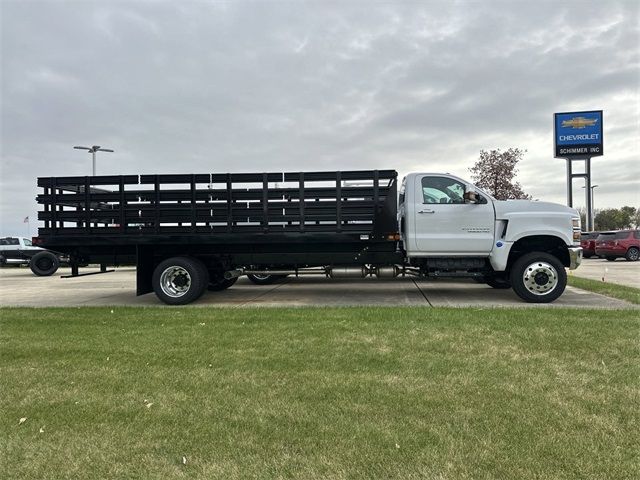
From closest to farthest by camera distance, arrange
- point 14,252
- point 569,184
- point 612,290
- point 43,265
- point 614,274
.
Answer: point 612,290, point 614,274, point 43,265, point 14,252, point 569,184

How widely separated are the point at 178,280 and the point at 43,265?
12.8 metres

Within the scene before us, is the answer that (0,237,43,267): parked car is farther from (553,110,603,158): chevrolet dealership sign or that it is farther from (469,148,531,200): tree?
(553,110,603,158): chevrolet dealership sign

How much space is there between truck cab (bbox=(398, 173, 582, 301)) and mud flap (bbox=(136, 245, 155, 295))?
16.6 feet

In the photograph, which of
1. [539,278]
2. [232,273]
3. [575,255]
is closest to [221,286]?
[232,273]

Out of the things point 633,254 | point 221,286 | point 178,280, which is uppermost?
point 178,280

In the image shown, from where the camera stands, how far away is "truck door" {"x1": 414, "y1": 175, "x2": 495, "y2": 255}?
29.5 ft

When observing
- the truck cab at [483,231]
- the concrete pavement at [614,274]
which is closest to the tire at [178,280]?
the truck cab at [483,231]

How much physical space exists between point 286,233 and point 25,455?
6.34 meters

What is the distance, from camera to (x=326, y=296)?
10586mm

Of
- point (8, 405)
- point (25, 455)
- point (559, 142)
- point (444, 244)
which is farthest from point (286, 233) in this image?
point (559, 142)

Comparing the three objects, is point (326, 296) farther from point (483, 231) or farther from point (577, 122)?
point (577, 122)

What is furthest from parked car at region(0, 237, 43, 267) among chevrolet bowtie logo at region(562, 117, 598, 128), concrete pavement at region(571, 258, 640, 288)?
chevrolet bowtie logo at region(562, 117, 598, 128)

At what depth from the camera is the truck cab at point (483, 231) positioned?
8.89m

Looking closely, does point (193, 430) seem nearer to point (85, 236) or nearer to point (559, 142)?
point (85, 236)
